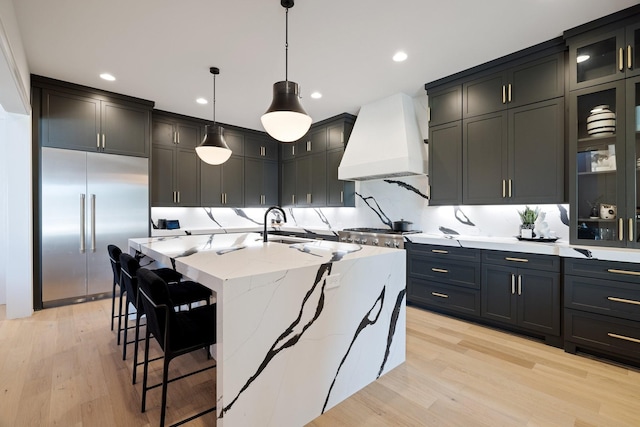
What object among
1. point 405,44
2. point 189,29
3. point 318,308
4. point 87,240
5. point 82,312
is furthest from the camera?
point 87,240

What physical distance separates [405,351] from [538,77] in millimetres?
2925

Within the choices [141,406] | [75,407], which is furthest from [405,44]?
[75,407]

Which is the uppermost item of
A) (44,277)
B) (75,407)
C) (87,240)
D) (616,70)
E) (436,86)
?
(436,86)

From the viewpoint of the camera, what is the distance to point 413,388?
2062 millimetres

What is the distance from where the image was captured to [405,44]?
9.36 ft

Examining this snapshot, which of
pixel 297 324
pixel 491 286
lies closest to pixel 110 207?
pixel 297 324

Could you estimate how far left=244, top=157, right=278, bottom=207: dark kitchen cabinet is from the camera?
587 cm

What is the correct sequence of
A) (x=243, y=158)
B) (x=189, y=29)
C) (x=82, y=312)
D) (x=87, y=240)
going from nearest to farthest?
(x=189, y=29) < (x=82, y=312) < (x=87, y=240) < (x=243, y=158)

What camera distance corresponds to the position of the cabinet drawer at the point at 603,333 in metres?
2.27

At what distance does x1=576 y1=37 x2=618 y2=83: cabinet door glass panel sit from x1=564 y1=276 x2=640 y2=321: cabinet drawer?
1.74 metres

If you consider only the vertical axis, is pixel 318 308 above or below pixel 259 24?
below

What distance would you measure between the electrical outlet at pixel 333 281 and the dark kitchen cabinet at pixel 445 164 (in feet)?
7.76

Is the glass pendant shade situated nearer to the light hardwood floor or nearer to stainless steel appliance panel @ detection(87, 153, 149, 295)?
stainless steel appliance panel @ detection(87, 153, 149, 295)

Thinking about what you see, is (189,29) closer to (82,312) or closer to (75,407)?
(75,407)
